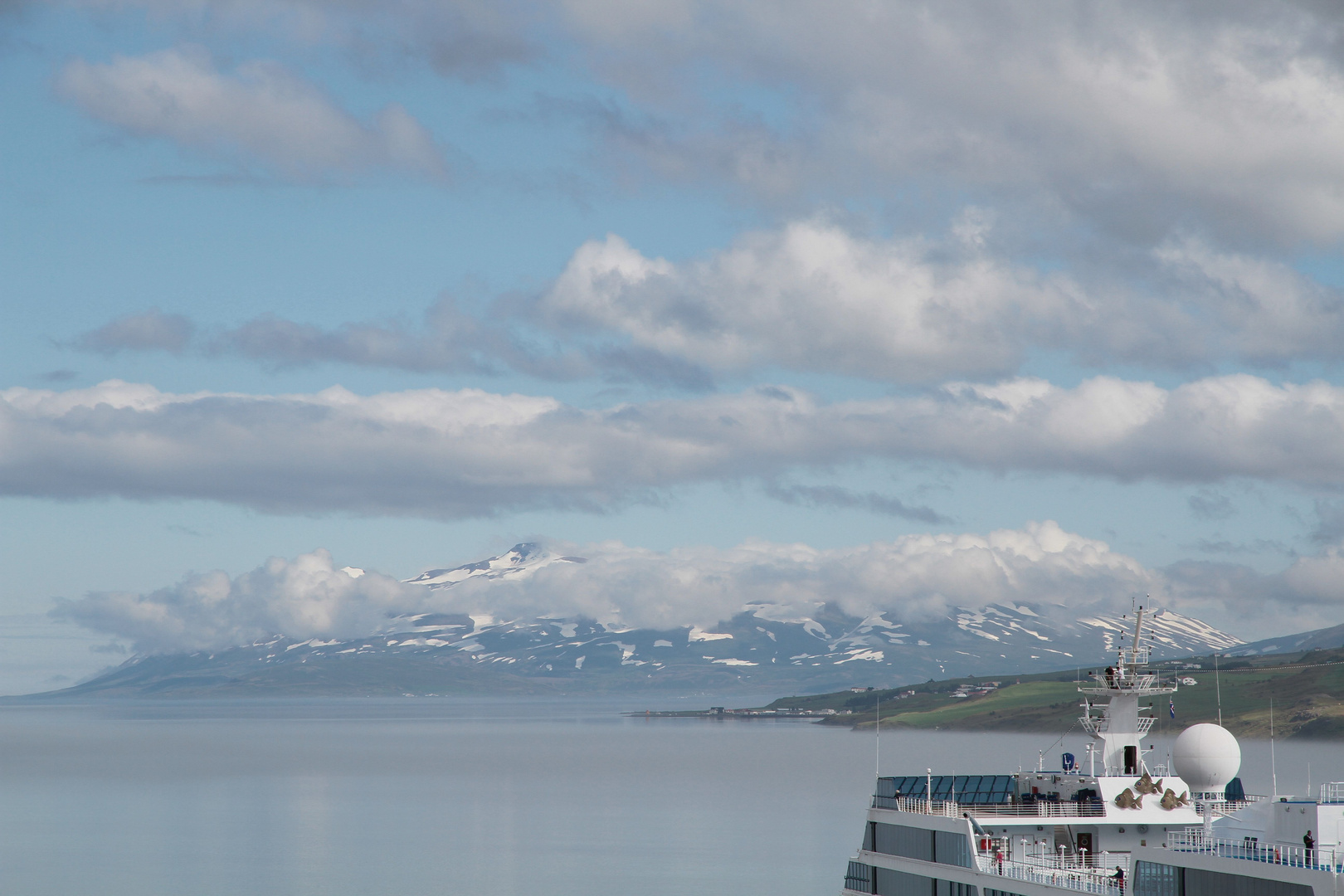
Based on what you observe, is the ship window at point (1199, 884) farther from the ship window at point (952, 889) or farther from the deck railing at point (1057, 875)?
the ship window at point (952, 889)

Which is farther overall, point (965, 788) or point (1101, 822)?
point (965, 788)

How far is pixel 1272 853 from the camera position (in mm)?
44625

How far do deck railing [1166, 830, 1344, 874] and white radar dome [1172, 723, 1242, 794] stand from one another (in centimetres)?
1417

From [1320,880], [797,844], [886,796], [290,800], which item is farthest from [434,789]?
[1320,880]

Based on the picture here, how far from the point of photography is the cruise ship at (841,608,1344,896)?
48.0 meters

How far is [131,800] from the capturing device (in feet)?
593

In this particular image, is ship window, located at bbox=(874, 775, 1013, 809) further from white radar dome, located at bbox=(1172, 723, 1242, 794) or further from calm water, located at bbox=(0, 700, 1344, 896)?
calm water, located at bbox=(0, 700, 1344, 896)

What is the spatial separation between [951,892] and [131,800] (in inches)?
5776

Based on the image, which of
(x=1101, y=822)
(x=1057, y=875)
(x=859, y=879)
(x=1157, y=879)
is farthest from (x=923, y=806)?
(x=1157, y=879)

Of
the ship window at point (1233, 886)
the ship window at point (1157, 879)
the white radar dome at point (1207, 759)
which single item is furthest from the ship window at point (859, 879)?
the ship window at point (1233, 886)

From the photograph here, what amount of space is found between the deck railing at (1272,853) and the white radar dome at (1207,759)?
1417cm

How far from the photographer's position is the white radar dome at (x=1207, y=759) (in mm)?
61594

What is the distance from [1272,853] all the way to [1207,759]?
17.6 m

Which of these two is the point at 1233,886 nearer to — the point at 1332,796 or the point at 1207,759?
the point at 1332,796
